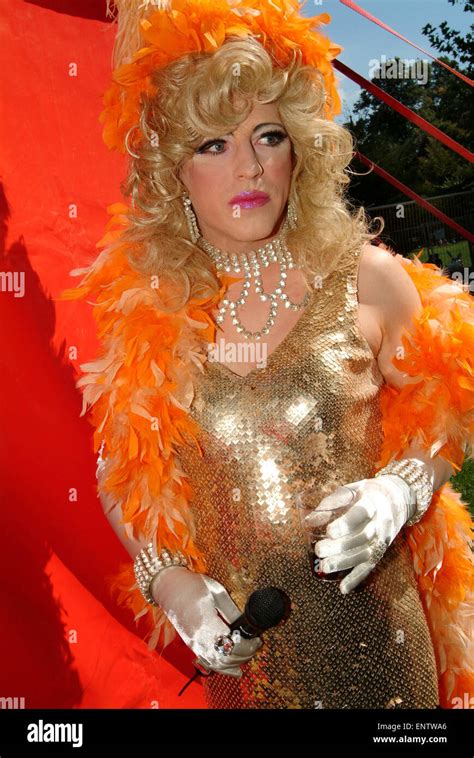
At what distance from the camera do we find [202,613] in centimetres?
138

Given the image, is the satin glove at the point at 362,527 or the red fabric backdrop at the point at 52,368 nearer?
the satin glove at the point at 362,527

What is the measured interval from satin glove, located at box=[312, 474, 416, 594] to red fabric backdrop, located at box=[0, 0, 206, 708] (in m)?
0.89

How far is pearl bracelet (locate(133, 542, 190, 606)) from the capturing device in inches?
58.4

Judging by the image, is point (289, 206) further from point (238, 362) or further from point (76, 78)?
point (76, 78)

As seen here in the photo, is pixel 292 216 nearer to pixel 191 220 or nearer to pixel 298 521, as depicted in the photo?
pixel 191 220

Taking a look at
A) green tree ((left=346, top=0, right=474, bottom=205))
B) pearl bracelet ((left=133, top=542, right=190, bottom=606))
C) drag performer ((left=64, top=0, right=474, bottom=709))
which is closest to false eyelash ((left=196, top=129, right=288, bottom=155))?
drag performer ((left=64, top=0, right=474, bottom=709))

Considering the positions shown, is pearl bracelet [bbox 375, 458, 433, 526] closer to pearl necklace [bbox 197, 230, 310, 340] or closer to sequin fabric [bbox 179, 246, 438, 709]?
sequin fabric [bbox 179, 246, 438, 709]

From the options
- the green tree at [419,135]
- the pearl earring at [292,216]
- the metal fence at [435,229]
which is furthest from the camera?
the green tree at [419,135]

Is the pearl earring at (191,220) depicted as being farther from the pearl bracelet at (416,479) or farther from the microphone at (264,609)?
the microphone at (264,609)

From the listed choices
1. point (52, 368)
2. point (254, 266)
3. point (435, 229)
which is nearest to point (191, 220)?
point (254, 266)

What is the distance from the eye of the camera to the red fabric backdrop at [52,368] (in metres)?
1.89

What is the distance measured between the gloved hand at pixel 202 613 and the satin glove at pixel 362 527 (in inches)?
8.2

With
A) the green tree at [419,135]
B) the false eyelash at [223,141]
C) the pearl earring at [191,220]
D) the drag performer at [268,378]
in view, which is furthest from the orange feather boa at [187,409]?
the green tree at [419,135]
